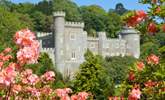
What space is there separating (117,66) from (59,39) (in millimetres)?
7366

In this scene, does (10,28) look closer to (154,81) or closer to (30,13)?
(30,13)

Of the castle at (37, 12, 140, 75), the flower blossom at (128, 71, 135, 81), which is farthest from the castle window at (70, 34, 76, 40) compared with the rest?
the flower blossom at (128, 71, 135, 81)

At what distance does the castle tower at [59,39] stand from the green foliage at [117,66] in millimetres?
5235

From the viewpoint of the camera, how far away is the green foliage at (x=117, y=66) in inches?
2707

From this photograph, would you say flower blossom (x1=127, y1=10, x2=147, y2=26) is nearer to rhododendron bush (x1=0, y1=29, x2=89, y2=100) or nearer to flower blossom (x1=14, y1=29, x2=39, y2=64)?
rhododendron bush (x1=0, y1=29, x2=89, y2=100)

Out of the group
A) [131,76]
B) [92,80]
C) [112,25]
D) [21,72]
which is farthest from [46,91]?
[112,25]

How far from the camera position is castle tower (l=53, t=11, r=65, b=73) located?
68125mm

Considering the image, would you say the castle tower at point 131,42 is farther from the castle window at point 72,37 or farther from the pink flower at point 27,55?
the pink flower at point 27,55

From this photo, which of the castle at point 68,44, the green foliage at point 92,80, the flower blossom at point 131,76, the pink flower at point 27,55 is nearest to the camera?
the pink flower at point 27,55

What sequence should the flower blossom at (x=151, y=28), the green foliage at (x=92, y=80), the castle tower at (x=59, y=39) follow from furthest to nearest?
1. the castle tower at (x=59, y=39)
2. the green foliage at (x=92, y=80)
3. the flower blossom at (x=151, y=28)

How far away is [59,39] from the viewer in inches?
2788

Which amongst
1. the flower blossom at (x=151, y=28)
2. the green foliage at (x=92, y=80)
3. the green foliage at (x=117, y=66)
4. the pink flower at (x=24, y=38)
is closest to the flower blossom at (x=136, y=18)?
the flower blossom at (x=151, y=28)

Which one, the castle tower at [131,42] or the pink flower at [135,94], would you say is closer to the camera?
the pink flower at [135,94]

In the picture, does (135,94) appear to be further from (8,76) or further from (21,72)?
(8,76)
